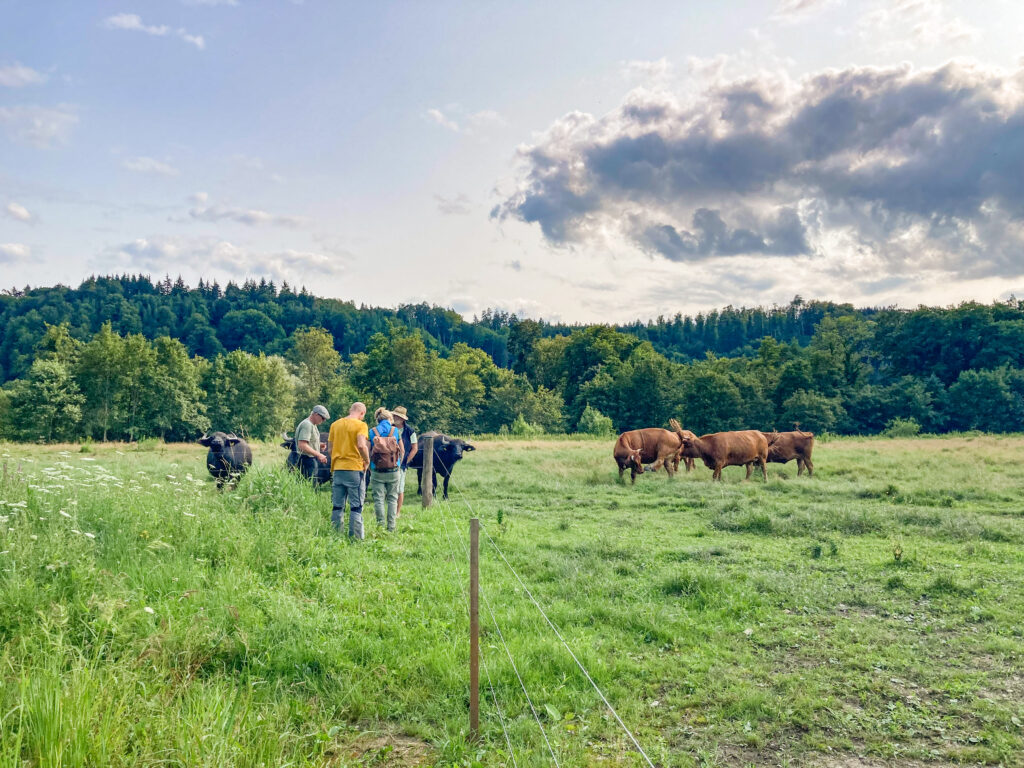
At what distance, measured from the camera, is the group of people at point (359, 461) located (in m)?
8.66

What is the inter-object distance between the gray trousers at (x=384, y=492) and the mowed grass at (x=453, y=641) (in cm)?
42

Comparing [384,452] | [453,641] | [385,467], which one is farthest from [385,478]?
[453,641]

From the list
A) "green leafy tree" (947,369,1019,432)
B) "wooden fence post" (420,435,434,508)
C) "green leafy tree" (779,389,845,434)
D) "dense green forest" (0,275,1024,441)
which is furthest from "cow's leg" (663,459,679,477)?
"green leafy tree" (947,369,1019,432)

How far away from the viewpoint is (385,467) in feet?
31.2

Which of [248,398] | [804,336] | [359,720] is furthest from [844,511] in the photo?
[804,336]

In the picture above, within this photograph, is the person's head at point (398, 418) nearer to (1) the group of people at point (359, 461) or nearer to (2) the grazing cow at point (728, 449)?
(1) the group of people at point (359, 461)

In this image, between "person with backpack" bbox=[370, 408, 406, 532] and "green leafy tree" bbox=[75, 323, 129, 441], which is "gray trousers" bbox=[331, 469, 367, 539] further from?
"green leafy tree" bbox=[75, 323, 129, 441]

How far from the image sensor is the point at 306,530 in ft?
26.7

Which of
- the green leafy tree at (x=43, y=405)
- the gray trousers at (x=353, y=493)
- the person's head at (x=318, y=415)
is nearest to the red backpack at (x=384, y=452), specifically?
the gray trousers at (x=353, y=493)

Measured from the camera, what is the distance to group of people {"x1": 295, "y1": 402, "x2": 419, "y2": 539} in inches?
341

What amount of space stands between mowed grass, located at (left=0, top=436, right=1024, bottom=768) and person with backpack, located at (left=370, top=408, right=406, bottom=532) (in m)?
0.51

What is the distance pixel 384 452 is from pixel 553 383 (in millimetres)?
72864

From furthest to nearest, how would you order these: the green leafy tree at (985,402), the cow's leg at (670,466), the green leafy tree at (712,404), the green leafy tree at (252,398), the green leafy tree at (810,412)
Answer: the green leafy tree at (252,398)
the green leafy tree at (985,402)
the green leafy tree at (712,404)
the green leafy tree at (810,412)
the cow's leg at (670,466)

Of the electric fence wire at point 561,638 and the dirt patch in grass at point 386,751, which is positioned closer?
the electric fence wire at point 561,638
